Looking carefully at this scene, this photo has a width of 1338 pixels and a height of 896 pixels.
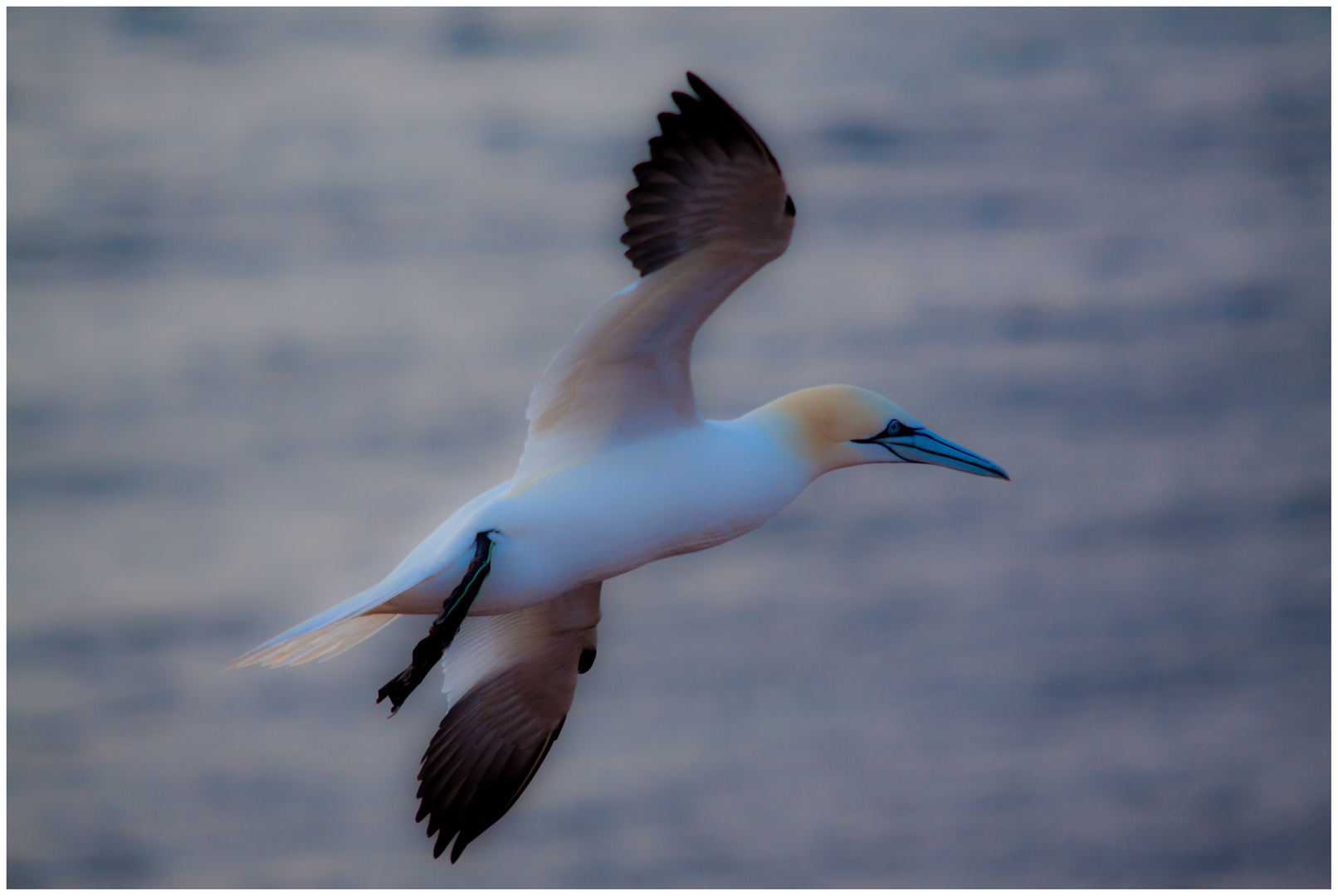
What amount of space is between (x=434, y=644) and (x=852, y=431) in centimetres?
193

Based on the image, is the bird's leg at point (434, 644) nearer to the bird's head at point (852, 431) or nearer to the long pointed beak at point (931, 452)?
the bird's head at point (852, 431)

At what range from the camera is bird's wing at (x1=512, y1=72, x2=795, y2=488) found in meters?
5.16

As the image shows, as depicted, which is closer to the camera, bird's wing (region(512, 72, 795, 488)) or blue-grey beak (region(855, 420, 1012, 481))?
bird's wing (region(512, 72, 795, 488))

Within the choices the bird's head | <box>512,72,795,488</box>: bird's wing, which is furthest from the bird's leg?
the bird's head

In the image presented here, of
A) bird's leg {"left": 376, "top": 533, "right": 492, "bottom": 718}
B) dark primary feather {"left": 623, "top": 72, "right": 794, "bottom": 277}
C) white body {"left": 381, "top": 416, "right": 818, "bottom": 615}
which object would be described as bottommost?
bird's leg {"left": 376, "top": 533, "right": 492, "bottom": 718}

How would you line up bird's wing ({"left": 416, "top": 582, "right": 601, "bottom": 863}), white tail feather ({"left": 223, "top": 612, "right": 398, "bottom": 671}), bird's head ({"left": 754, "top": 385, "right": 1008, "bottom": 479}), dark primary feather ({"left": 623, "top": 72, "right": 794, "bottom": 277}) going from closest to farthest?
dark primary feather ({"left": 623, "top": 72, "right": 794, "bottom": 277})
white tail feather ({"left": 223, "top": 612, "right": 398, "bottom": 671})
bird's head ({"left": 754, "top": 385, "right": 1008, "bottom": 479})
bird's wing ({"left": 416, "top": 582, "right": 601, "bottom": 863})

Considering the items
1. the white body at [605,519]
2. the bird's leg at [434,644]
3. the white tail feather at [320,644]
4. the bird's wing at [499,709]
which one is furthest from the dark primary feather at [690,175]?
the bird's wing at [499,709]

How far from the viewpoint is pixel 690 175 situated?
5.20 meters

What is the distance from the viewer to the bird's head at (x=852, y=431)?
606 centimetres

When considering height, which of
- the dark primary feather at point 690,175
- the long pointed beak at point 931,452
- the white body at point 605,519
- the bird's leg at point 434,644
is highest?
the dark primary feather at point 690,175

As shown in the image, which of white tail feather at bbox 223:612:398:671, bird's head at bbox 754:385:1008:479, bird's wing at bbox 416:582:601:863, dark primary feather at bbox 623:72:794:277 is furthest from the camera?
bird's wing at bbox 416:582:601:863

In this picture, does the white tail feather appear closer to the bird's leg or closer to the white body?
the white body

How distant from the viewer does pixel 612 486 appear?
5656 millimetres

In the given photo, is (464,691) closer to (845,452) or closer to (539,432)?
(539,432)
